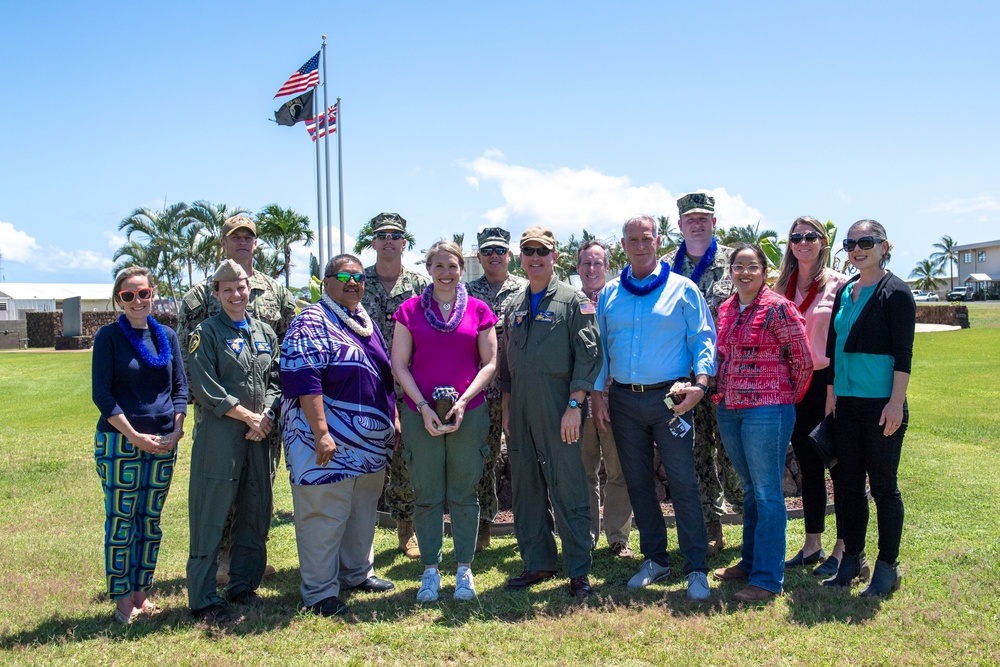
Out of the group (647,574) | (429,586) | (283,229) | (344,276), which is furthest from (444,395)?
(283,229)

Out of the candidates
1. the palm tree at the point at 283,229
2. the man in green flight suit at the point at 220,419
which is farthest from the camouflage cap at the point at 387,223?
the palm tree at the point at 283,229

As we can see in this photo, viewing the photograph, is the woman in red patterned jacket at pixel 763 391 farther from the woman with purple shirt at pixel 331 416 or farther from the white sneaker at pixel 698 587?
the woman with purple shirt at pixel 331 416

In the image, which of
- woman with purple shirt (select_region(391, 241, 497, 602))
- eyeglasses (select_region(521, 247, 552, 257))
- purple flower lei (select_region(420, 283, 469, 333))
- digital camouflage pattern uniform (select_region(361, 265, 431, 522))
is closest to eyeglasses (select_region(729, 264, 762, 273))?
eyeglasses (select_region(521, 247, 552, 257))

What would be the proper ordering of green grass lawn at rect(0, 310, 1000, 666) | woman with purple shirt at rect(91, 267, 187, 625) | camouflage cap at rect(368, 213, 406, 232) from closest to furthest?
green grass lawn at rect(0, 310, 1000, 666) → woman with purple shirt at rect(91, 267, 187, 625) → camouflage cap at rect(368, 213, 406, 232)

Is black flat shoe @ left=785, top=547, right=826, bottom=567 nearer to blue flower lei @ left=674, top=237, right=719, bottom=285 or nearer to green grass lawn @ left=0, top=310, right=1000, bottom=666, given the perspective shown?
green grass lawn @ left=0, top=310, right=1000, bottom=666

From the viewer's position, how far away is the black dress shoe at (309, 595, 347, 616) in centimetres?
449

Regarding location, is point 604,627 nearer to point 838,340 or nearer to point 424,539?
point 424,539

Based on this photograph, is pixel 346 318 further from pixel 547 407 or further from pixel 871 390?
pixel 871 390

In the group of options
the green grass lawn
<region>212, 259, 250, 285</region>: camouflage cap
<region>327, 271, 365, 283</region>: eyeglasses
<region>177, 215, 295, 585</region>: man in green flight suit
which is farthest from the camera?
<region>177, 215, 295, 585</region>: man in green flight suit

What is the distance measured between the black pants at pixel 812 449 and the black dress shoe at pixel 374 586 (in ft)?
8.96

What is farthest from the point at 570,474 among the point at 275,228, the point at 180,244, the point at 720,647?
the point at 180,244

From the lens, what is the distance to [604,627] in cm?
416

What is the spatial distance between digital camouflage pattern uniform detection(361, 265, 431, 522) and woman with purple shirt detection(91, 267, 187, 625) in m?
1.65

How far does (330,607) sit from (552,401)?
1759 mm
